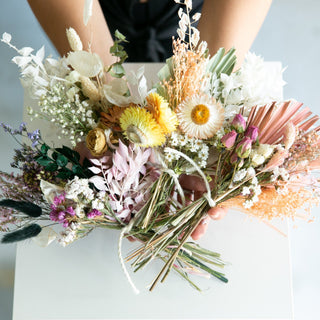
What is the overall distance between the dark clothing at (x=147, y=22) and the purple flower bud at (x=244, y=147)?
63 centimetres

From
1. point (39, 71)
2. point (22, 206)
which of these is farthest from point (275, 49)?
point (22, 206)

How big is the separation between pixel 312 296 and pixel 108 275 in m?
0.92

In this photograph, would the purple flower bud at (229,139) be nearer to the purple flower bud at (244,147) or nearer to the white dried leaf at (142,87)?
the purple flower bud at (244,147)

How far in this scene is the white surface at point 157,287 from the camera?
80 cm

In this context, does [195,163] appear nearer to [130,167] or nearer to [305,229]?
[130,167]

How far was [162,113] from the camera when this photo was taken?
0.57m

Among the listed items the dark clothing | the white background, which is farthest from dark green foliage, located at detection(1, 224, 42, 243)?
the white background

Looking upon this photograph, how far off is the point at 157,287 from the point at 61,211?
30cm

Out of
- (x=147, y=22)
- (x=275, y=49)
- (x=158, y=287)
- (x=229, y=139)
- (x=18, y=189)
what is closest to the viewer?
(x=229, y=139)

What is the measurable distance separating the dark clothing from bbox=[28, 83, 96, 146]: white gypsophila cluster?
1.65ft

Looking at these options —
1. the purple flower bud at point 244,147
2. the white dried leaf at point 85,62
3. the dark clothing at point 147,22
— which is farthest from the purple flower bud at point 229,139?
the dark clothing at point 147,22

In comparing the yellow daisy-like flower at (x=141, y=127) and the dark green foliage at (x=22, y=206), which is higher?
the yellow daisy-like flower at (x=141, y=127)

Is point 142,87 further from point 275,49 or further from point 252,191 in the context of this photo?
point 275,49

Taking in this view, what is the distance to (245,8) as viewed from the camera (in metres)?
0.84
